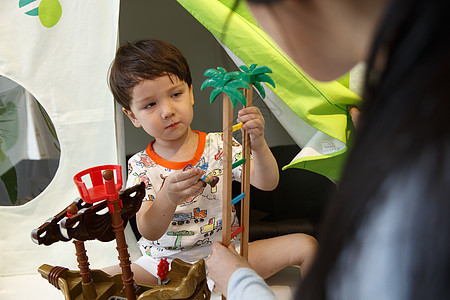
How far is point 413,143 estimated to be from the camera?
7.8 inches

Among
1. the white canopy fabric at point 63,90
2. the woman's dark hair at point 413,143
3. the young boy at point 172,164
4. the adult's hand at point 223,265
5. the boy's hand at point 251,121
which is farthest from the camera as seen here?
the white canopy fabric at point 63,90

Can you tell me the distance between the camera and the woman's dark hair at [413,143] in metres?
0.19

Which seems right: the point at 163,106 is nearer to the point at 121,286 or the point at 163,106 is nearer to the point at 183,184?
the point at 183,184

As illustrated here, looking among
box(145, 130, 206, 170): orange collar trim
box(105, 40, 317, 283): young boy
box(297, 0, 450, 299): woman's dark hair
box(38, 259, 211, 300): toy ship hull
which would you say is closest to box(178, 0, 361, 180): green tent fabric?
box(105, 40, 317, 283): young boy

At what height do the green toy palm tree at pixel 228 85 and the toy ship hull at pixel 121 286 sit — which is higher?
the green toy palm tree at pixel 228 85

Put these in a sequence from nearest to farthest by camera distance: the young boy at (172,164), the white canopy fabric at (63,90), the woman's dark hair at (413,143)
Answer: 1. the woman's dark hair at (413,143)
2. the young boy at (172,164)
3. the white canopy fabric at (63,90)

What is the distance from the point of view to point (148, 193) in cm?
85

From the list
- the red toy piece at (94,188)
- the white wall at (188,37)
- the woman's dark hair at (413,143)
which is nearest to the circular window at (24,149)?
the white wall at (188,37)

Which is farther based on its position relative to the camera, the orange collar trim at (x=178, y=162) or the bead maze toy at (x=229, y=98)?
the orange collar trim at (x=178, y=162)

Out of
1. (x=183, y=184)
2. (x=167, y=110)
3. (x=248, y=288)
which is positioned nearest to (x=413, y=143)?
(x=248, y=288)

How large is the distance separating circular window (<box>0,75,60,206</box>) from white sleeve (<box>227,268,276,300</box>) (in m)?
0.74

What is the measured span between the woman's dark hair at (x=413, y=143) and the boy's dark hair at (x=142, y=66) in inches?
25.1

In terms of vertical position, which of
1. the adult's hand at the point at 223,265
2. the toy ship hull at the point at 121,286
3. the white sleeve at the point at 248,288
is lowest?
the toy ship hull at the point at 121,286

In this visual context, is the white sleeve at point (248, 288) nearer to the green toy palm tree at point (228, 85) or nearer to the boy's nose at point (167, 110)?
the green toy palm tree at point (228, 85)
